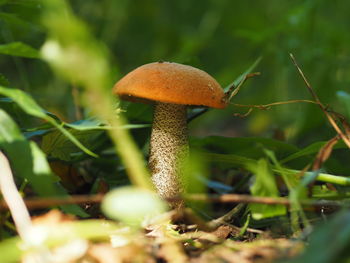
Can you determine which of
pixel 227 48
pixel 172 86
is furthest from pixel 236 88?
pixel 227 48

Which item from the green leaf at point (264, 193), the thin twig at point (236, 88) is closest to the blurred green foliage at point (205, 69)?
the green leaf at point (264, 193)

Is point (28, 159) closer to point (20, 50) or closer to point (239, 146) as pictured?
point (20, 50)

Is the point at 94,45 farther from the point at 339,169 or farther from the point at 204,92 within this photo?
the point at 339,169

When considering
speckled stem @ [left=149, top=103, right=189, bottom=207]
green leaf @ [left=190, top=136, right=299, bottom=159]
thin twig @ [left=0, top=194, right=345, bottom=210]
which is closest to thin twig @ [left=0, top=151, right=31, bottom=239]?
thin twig @ [left=0, top=194, right=345, bottom=210]

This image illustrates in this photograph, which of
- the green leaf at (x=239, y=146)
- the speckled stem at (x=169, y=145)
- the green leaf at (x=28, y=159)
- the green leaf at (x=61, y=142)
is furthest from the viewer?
the green leaf at (x=239, y=146)

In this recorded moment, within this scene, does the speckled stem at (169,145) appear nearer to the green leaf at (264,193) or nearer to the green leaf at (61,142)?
the green leaf at (61,142)

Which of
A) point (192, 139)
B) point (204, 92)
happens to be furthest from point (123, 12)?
point (204, 92)
